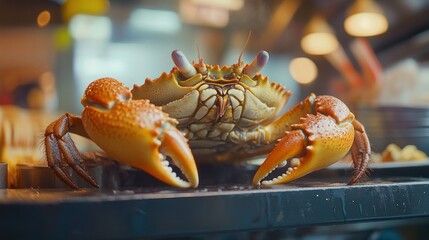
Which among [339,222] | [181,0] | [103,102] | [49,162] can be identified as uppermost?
[181,0]

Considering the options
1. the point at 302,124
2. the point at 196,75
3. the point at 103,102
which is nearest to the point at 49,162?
the point at 103,102

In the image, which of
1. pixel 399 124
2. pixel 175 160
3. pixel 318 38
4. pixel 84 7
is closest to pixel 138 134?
pixel 175 160

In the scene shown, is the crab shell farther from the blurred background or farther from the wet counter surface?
the blurred background

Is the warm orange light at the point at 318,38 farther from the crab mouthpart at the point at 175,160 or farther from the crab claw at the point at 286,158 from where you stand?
the crab mouthpart at the point at 175,160

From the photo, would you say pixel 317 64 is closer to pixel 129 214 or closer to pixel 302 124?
pixel 302 124

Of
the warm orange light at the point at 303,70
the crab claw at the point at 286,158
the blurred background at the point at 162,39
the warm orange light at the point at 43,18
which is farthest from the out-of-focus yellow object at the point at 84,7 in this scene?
the crab claw at the point at 286,158

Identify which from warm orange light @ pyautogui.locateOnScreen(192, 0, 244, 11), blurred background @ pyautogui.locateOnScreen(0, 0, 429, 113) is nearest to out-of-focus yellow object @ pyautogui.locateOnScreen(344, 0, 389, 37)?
blurred background @ pyautogui.locateOnScreen(0, 0, 429, 113)
